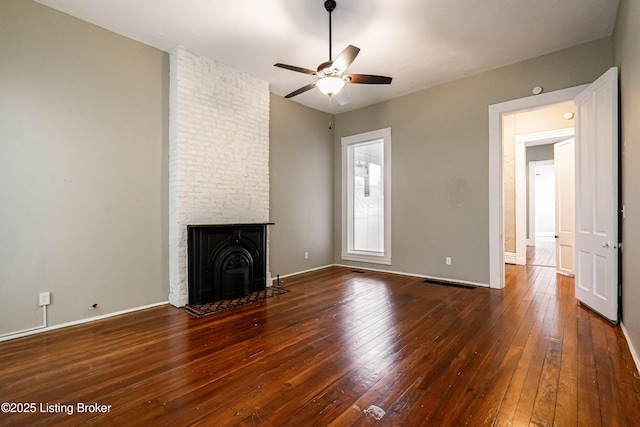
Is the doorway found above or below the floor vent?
above

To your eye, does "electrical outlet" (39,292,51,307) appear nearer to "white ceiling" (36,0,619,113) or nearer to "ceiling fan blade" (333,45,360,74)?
"white ceiling" (36,0,619,113)

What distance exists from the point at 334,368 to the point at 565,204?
5529 mm

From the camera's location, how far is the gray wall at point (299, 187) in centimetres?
527

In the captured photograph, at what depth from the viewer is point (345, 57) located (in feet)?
9.03

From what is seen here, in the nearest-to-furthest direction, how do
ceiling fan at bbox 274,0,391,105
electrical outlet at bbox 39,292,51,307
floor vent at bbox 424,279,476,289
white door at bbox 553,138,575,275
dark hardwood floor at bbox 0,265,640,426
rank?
1. dark hardwood floor at bbox 0,265,640,426
2. ceiling fan at bbox 274,0,391,105
3. electrical outlet at bbox 39,292,51,307
4. floor vent at bbox 424,279,476,289
5. white door at bbox 553,138,575,275

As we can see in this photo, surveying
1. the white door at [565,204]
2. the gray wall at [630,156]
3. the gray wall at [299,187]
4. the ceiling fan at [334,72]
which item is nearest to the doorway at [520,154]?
the white door at [565,204]

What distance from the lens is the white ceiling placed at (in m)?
3.00

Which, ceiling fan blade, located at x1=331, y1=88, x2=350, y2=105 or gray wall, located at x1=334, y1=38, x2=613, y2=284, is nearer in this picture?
ceiling fan blade, located at x1=331, y1=88, x2=350, y2=105

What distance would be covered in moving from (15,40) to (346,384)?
422 centimetres

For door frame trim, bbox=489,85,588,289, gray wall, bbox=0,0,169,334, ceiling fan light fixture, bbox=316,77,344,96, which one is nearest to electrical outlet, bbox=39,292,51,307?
gray wall, bbox=0,0,169,334

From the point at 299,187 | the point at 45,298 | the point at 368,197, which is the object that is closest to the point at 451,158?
the point at 368,197

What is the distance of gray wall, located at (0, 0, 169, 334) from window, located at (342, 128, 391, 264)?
3.54m

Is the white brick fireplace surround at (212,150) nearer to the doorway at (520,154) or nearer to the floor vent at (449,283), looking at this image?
the floor vent at (449,283)

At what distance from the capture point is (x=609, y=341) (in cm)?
260
